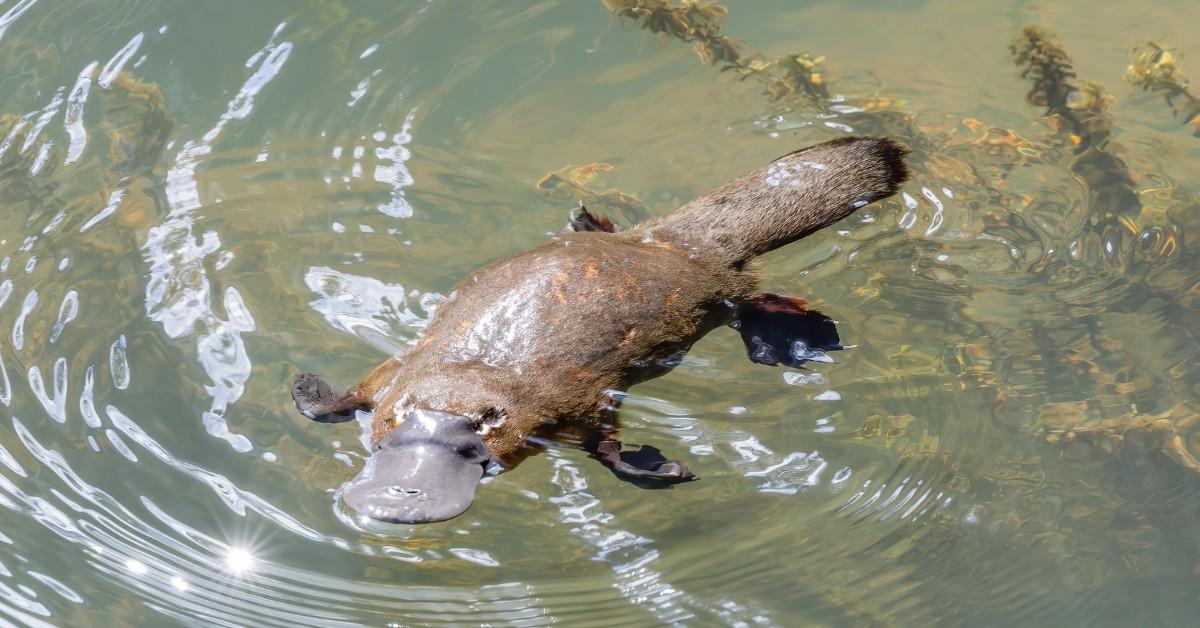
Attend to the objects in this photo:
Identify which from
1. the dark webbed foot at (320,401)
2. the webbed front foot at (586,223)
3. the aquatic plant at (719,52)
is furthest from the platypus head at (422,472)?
the aquatic plant at (719,52)

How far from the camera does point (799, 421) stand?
3146 mm

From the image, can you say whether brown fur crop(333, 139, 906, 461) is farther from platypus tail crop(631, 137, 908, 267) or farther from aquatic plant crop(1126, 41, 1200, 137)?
aquatic plant crop(1126, 41, 1200, 137)

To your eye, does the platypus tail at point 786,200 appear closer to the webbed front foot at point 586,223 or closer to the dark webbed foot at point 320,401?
the webbed front foot at point 586,223

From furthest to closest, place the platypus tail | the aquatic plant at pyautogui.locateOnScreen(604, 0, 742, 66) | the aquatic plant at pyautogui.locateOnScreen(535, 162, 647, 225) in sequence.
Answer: the aquatic plant at pyautogui.locateOnScreen(604, 0, 742, 66) < the aquatic plant at pyautogui.locateOnScreen(535, 162, 647, 225) < the platypus tail

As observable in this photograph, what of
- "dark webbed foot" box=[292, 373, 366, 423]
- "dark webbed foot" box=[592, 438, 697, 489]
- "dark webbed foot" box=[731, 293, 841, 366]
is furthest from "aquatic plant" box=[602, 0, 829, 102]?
"dark webbed foot" box=[292, 373, 366, 423]

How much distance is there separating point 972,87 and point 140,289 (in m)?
3.03

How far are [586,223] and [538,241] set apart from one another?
22cm

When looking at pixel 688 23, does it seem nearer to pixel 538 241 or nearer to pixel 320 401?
pixel 538 241

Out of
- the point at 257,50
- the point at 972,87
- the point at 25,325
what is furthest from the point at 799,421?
the point at 257,50

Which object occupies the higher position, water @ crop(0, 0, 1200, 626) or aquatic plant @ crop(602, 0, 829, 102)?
aquatic plant @ crop(602, 0, 829, 102)

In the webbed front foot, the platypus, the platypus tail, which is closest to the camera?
the platypus

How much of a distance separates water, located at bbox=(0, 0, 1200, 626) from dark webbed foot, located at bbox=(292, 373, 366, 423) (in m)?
0.18

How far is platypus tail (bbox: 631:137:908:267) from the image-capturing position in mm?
3205

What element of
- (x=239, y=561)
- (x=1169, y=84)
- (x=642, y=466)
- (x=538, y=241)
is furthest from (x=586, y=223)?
(x=1169, y=84)
